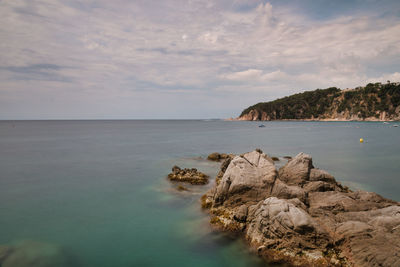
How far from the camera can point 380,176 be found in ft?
75.4

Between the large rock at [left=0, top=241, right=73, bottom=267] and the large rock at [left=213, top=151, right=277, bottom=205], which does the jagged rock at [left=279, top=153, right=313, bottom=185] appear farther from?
the large rock at [left=0, top=241, right=73, bottom=267]

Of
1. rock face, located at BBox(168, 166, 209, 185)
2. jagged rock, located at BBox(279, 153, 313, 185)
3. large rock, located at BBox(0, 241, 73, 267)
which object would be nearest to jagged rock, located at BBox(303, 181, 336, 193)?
jagged rock, located at BBox(279, 153, 313, 185)

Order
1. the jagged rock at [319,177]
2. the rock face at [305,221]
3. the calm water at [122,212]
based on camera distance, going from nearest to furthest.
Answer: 1. the rock face at [305,221]
2. the calm water at [122,212]
3. the jagged rock at [319,177]

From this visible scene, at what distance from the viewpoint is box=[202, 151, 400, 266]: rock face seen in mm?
8875

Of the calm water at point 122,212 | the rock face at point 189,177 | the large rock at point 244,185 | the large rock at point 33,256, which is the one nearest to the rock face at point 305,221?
the large rock at point 244,185

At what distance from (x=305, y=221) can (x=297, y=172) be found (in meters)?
7.83

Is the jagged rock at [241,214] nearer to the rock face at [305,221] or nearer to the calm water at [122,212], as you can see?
the rock face at [305,221]

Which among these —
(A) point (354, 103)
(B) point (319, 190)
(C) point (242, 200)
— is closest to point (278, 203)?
(C) point (242, 200)

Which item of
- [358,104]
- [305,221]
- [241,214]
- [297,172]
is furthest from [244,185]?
[358,104]

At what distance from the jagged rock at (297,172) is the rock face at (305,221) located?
5.25 ft

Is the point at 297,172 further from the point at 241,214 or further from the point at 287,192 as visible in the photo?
the point at 241,214

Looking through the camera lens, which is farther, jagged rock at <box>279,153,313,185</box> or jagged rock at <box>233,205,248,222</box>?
jagged rock at <box>279,153,313,185</box>

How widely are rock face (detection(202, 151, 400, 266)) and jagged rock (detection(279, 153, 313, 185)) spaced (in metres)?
1.60

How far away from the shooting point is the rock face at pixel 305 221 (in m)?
8.88
